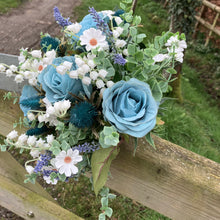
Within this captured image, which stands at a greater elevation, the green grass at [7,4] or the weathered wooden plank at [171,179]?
the weathered wooden plank at [171,179]

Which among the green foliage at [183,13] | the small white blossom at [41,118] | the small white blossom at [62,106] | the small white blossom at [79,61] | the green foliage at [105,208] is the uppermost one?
the small white blossom at [79,61]

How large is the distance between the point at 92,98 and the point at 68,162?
0.22m

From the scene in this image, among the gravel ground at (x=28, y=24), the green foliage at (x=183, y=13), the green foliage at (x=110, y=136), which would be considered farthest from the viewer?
the gravel ground at (x=28, y=24)

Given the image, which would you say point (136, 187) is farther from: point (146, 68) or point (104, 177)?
point (146, 68)

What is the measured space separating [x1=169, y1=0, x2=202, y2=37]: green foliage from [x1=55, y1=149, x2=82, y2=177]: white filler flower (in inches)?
139

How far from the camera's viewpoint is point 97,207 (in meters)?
2.60

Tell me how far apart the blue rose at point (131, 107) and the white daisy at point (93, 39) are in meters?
0.14

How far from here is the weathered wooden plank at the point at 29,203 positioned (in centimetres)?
127

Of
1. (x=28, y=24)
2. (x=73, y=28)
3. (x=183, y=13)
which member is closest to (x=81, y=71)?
(x=73, y=28)

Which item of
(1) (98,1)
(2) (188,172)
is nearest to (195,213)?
(2) (188,172)

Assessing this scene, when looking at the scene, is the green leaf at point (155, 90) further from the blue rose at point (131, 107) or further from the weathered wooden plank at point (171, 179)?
the weathered wooden plank at point (171, 179)

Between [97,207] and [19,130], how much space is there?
5.93 ft

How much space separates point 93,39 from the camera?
2.39 feet

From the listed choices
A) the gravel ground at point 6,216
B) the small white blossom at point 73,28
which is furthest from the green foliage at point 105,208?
the gravel ground at point 6,216
